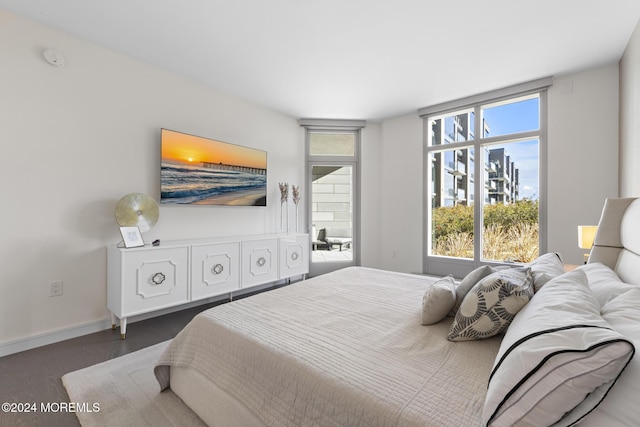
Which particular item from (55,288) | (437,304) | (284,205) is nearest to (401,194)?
(284,205)

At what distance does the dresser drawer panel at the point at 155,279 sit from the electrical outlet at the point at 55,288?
1.82 ft

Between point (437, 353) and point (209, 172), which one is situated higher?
point (209, 172)

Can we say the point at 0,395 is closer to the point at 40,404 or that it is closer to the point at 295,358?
the point at 40,404

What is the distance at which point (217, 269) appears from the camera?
2996 mm

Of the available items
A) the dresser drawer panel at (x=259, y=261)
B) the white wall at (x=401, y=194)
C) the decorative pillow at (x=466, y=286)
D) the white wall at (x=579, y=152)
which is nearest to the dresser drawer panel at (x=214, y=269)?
the dresser drawer panel at (x=259, y=261)

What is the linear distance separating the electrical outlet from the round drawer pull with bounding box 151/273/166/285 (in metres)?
0.71

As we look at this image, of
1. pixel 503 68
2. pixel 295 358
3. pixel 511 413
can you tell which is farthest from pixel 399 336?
pixel 503 68

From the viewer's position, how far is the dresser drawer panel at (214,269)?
2834 millimetres

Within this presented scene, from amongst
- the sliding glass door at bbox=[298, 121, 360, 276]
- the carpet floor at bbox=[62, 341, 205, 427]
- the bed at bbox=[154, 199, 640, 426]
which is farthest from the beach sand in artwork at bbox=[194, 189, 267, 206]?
the bed at bbox=[154, 199, 640, 426]

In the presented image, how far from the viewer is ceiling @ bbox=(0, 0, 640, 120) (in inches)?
82.7

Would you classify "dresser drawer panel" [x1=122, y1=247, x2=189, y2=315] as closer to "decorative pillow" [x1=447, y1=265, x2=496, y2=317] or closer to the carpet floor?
the carpet floor

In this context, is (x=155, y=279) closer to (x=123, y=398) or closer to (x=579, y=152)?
(x=123, y=398)

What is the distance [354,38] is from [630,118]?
2518mm

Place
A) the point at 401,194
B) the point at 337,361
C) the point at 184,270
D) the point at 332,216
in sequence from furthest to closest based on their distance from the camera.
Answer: the point at 332,216 → the point at 401,194 → the point at 184,270 → the point at 337,361
